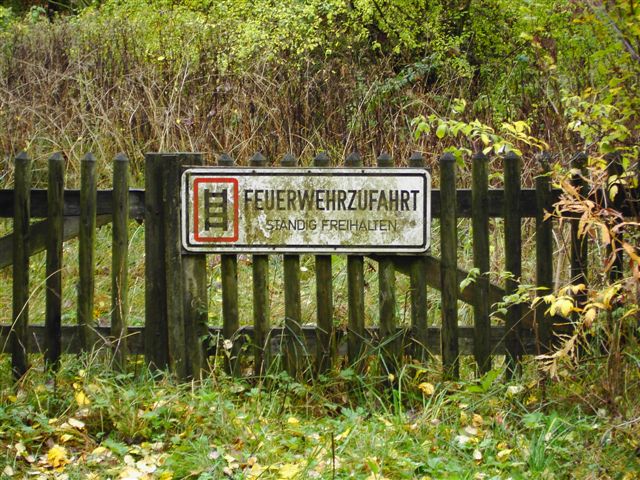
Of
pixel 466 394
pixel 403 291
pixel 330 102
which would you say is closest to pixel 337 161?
pixel 330 102

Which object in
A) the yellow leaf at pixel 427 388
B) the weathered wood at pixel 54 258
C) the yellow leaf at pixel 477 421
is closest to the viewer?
the yellow leaf at pixel 477 421

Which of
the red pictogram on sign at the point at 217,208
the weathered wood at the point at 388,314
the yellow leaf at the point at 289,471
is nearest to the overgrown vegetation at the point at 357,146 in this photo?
the yellow leaf at the point at 289,471

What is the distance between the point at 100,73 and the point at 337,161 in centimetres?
260

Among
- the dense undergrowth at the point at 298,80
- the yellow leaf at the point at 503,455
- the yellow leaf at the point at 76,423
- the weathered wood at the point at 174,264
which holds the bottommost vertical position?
the yellow leaf at the point at 503,455

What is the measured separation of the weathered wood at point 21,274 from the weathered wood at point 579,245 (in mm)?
2879

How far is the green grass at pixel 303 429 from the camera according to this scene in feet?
12.1

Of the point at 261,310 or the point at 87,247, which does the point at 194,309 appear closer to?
the point at 261,310

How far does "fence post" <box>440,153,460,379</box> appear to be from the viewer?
4645 millimetres

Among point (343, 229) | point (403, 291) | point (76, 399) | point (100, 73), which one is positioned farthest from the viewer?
point (100, 73)

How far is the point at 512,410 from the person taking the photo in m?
4.29

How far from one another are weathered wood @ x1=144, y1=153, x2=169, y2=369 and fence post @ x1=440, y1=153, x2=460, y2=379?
58.5 inches

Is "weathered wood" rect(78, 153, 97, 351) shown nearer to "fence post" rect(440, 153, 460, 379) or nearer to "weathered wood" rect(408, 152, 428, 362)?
"weathered wood" rect(408, 152, 428, 362)

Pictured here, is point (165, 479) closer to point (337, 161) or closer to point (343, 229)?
point (343, 229)

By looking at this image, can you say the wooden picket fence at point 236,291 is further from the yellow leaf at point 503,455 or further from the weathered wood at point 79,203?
the yellow leaf at point 503,455
